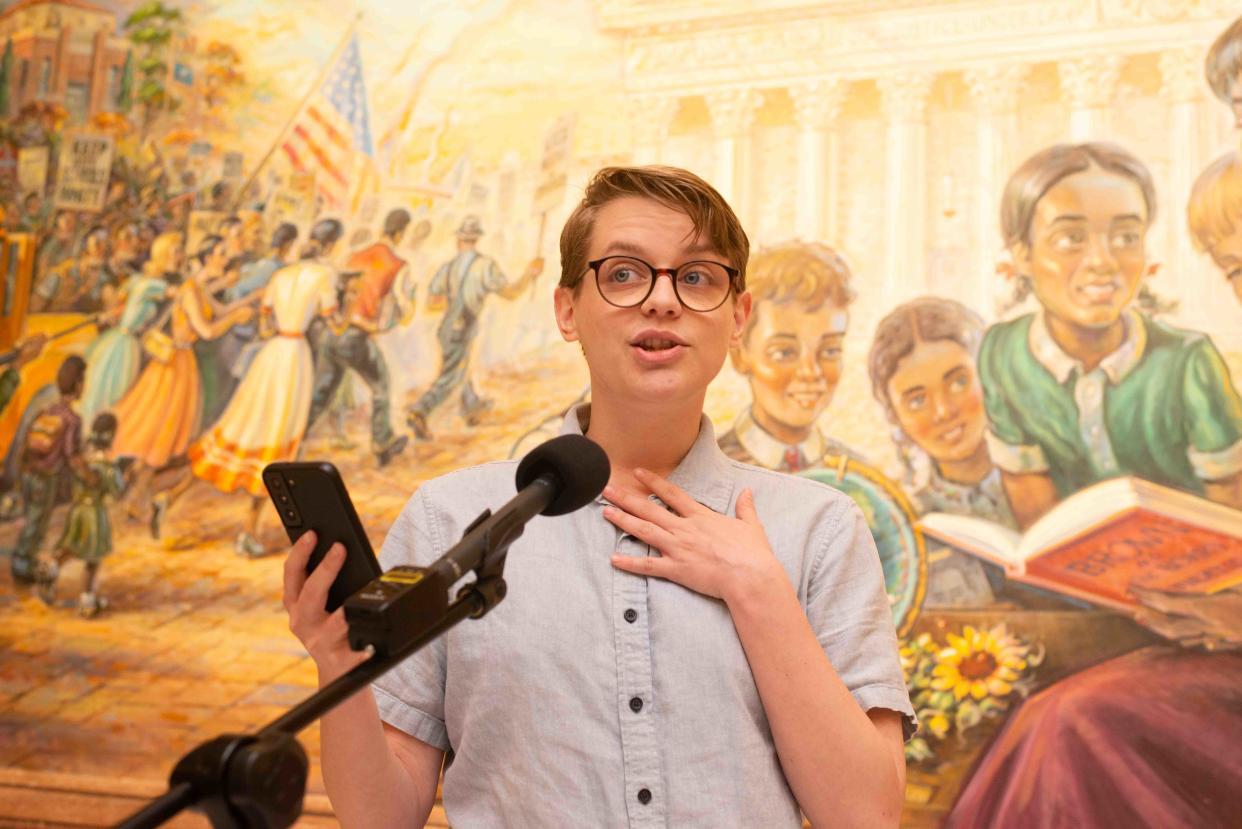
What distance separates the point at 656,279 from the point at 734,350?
93.0 inches

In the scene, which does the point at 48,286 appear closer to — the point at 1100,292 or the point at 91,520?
the point at 91,520

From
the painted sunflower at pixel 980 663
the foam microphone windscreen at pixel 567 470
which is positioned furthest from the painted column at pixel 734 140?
the foam microphone windscreen at pixel 567 470

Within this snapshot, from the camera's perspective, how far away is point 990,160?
3701 mm

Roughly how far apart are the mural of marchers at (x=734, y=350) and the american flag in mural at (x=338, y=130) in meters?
0.01

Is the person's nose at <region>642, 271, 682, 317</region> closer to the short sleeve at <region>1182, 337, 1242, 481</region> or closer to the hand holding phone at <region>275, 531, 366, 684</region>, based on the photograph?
the hand holding phone at <region>275, 531, 366, 684</region>

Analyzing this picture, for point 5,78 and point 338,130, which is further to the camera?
point 5,78

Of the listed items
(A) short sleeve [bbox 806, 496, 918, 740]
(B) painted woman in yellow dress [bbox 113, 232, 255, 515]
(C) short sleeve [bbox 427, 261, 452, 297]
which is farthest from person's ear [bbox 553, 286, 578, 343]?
(B) painted woman in yellow dress [bbox 113, 232, 255, 515]

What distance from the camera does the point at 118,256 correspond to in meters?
4.48

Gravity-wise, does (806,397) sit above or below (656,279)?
below

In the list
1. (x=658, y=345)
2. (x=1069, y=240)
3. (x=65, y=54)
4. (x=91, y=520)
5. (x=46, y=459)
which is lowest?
(x=91, y=520)

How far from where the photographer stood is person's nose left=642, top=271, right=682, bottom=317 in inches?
57.8

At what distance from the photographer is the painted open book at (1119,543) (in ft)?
10.7

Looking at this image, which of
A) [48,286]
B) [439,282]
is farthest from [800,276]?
[48,286]

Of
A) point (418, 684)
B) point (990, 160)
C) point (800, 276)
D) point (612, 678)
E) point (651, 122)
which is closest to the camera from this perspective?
point (612, 678)
